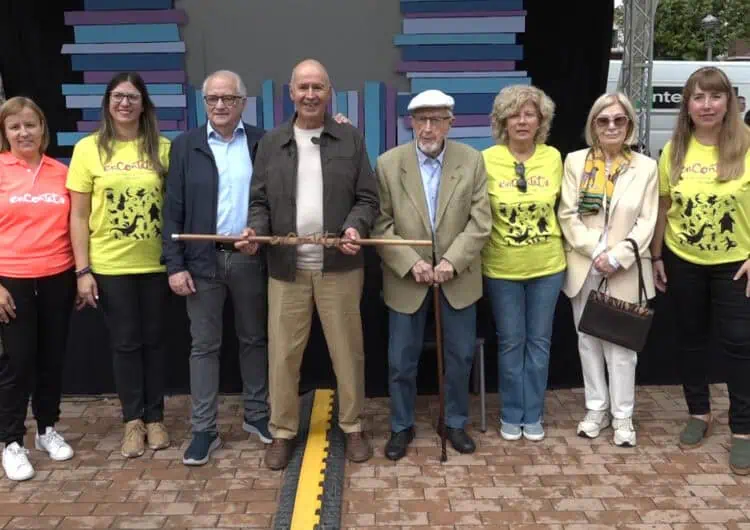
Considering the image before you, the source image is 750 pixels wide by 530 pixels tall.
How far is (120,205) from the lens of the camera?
360 centimetres

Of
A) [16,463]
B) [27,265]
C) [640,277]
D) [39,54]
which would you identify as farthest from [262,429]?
[39,54]

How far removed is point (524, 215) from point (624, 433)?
128cm

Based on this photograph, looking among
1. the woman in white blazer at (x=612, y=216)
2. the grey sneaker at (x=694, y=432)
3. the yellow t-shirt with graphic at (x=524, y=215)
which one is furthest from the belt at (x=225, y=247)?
the grey sneaker at (x=694, y=432)

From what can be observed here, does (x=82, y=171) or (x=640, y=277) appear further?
(x=640, y=277)

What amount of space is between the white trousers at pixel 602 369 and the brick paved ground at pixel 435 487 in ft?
0.70

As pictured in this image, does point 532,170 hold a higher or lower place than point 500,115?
lower

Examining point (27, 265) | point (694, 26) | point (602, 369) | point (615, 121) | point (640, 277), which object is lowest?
point (602, 369)

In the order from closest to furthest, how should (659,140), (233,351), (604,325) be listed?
1. (604,325)
2. (233,351)
3. (659,140)

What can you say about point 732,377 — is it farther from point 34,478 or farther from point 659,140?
point 659,140

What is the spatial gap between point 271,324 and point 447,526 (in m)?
1.26

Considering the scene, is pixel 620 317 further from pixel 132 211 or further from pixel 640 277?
Answer: pixel 132 211

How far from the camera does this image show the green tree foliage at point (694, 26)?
24.4 meters

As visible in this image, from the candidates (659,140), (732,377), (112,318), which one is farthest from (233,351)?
(659,140)

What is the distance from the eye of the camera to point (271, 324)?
11.9 feet
